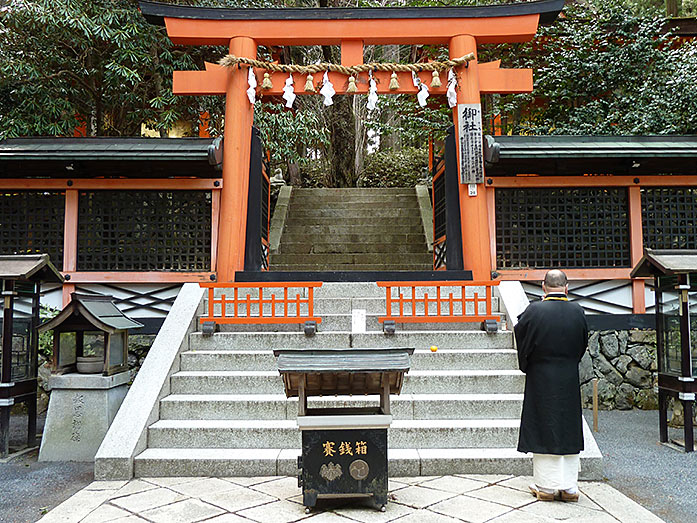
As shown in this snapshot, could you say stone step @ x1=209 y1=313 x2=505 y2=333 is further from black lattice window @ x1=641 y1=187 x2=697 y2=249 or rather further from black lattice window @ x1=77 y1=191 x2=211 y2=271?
black lattice window @ x1=641 y1=187 x2=697 y2=249

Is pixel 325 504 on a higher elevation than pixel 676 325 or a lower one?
lower

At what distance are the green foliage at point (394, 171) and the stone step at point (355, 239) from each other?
5.43m

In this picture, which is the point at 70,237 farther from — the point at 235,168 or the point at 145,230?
the point at 235,168

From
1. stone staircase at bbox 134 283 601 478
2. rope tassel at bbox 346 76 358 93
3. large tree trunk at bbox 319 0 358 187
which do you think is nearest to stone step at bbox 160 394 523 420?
stone staircase at bbox 134 283 601 478

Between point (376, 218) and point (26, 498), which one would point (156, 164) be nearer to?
point (26, 498)

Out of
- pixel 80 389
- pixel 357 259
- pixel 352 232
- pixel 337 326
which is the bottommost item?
pixel 80 389

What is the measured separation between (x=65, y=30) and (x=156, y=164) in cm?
355

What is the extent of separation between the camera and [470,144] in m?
8.41

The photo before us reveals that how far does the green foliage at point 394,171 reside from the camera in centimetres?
1802

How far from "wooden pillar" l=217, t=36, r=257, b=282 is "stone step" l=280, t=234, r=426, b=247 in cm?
391

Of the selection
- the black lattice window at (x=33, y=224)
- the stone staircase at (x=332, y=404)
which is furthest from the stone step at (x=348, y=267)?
the stone staircase at (x=332, y=404)

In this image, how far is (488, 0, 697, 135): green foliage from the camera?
10266 mm

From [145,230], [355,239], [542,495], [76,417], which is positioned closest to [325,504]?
[542,495]

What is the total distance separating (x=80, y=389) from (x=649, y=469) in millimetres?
5660
